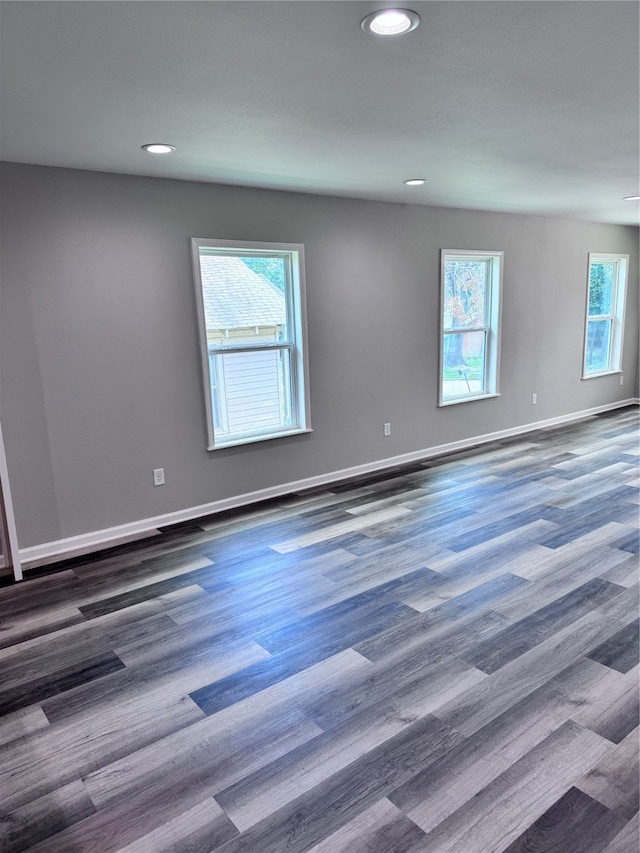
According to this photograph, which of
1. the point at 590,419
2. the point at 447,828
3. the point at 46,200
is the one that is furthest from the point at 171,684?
the point at 590,419

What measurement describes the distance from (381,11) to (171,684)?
2.52 metres

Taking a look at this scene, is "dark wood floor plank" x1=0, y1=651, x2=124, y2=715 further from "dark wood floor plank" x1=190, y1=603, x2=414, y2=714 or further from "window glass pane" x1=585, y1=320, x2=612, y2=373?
"window glass pane" x1=585, y1=320, x2=612, y2=373

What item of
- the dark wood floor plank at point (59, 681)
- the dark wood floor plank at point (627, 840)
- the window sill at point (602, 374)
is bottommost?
the dark wood floor plank at point (59, 681)

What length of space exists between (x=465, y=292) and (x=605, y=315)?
2.90 m

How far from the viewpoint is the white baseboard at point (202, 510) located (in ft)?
11.4

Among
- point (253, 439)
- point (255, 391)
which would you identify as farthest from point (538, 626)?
point (255, 391)

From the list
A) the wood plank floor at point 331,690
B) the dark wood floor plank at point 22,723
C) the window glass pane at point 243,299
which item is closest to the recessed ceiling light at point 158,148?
the window glass pane at point 243,299

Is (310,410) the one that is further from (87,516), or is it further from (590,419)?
(590,419)

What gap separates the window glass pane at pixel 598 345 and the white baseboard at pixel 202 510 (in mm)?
1914

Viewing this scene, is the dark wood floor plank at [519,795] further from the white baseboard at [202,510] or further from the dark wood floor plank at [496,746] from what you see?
the white baseboard at [202,510]

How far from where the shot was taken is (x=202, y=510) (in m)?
4.12

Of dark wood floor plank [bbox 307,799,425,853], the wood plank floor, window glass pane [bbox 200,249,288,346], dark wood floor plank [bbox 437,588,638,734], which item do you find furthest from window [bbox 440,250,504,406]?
dark wood floor plank [bbox 307,799,425,853]

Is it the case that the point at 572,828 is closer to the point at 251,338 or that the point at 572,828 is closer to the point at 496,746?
the point at 496,746

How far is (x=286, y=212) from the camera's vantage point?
4.19m
